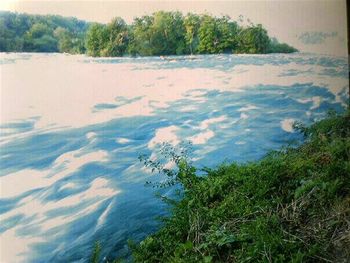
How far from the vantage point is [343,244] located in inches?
122

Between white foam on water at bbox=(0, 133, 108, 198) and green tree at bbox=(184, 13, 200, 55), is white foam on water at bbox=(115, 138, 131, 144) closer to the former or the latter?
white foam on water at bbox=(0, 133, 108, 198)

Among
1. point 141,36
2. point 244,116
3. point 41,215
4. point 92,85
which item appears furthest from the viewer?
point 244,116

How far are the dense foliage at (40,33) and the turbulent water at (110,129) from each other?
0.08 metres

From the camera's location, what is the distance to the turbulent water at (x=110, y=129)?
3018 millimetres

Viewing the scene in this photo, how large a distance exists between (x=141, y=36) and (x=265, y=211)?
1.64 metres

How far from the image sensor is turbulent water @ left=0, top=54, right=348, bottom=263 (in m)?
3.02

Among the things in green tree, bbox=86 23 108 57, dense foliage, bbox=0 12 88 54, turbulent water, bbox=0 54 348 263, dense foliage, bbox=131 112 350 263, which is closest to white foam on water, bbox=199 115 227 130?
turbulent water, bbox=0 54 348 263

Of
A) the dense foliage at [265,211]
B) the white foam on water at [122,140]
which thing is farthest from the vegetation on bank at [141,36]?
the dense foliage at [265,211]

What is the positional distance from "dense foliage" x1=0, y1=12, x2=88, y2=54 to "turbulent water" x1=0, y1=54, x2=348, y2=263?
8cm

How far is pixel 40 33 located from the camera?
310 cm

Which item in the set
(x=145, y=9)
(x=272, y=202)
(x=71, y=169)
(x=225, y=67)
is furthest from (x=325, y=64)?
(x=71, y=169)

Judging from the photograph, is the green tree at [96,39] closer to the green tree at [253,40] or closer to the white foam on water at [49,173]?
the white foam on water at [49,173]

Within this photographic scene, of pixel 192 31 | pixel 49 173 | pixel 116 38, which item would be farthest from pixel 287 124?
pixel 49 173

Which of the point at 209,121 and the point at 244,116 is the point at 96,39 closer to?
the point at 209,121
